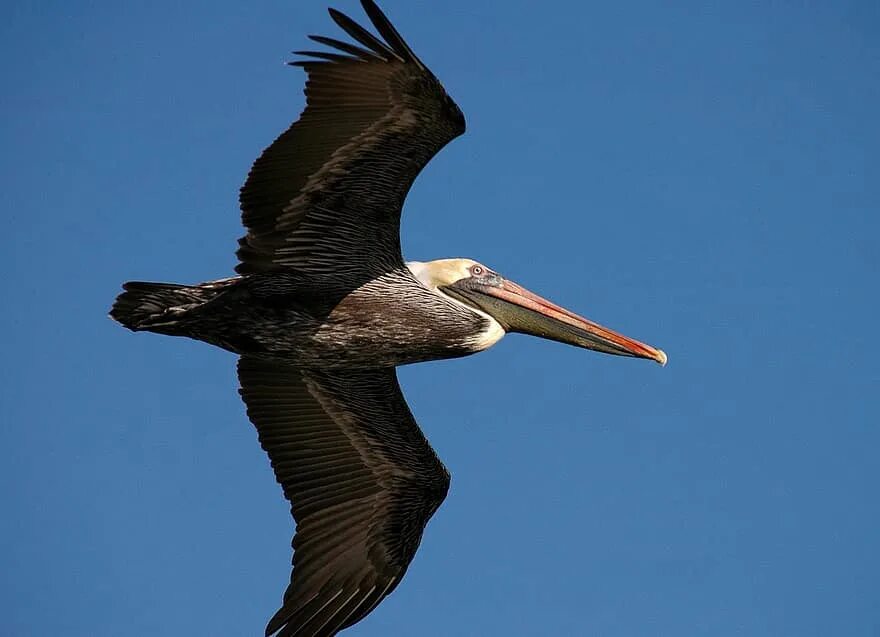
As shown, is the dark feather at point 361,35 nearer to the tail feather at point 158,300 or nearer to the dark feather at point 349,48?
the dark feather at point 349,48

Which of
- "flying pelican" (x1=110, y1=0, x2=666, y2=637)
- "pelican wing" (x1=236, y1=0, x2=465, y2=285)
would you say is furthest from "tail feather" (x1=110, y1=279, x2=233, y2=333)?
"pelican wing" (x1=236, y1=0, x2=465, y2=285)

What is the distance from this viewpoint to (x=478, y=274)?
1061 centimetres

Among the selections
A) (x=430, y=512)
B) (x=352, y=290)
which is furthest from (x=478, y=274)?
(x=430, y=512)

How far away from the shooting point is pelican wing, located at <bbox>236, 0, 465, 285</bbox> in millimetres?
8633

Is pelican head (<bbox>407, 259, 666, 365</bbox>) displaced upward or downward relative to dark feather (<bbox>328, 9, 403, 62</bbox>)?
downward

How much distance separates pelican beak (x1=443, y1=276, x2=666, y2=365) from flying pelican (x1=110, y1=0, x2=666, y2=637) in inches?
0.5

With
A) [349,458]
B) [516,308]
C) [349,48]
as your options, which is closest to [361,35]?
[349,48]

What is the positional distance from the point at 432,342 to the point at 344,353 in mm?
652

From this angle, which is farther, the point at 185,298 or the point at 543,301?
the point at 543,301

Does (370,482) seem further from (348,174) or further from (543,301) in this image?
(348,174)

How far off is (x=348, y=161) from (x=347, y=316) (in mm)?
1225

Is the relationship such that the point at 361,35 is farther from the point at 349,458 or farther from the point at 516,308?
the point at 349,458

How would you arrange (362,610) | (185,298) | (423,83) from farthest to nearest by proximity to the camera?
(362,610), (185,298), (423,83)

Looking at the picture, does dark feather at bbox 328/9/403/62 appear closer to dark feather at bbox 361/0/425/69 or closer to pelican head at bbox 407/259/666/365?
dark feather at bbox 361/0/425/69
